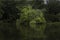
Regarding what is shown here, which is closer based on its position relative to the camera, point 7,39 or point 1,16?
point 7,39

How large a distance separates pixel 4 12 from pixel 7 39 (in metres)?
→ 2.70

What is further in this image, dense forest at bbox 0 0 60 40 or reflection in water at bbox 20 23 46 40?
dense forest at bbox 0 0 60 40

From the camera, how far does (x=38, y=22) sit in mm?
3420

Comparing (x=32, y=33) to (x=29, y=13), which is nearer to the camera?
(x=32, y=33)

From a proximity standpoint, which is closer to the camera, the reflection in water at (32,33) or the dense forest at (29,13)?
the reflection in water at (32,33)

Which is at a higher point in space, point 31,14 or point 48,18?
point 31,14

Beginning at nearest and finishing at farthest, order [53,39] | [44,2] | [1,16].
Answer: [53,39] < [1,16] < [44,2]

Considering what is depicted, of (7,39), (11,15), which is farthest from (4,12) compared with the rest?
(7,39)

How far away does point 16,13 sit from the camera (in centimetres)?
447

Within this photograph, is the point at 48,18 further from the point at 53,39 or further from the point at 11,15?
the point at 53,39

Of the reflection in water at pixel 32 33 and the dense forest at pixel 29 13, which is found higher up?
the reflection in water at pixel 32 33

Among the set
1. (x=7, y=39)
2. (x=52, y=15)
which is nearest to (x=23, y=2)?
(x=52, y=15)

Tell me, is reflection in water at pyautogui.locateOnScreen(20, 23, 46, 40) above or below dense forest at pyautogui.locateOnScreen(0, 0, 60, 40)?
above

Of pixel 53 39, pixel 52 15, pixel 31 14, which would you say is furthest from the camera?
pixel 52 15
